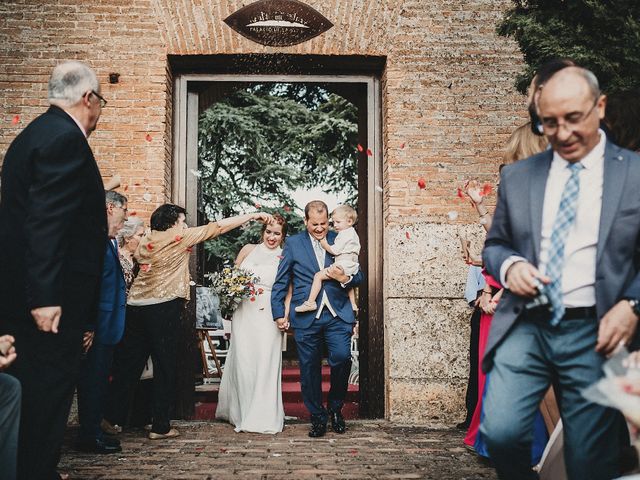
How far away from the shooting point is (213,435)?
6.68 meters

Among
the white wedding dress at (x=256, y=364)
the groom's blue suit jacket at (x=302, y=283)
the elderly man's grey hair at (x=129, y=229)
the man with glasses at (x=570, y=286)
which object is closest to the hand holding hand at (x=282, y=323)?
the groom's blue suit jacket at (x=302, y=283)

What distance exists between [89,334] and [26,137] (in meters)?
1.43

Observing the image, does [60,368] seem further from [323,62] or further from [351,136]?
[351,136]

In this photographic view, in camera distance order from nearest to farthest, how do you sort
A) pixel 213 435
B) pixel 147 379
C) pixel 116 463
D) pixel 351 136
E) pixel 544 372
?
pixel 544 372
pixel 116 463
pixel 213 435
pixel 147 379
pixel 351 136

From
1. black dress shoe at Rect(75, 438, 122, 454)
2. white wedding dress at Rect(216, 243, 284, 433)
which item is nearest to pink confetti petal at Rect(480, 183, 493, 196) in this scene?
white wedding dress at Rect(216, 243, 284, 433)

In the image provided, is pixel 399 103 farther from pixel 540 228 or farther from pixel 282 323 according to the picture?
pixel 540 228

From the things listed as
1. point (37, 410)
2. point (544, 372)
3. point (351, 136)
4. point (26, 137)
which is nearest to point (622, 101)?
point (544, 372)

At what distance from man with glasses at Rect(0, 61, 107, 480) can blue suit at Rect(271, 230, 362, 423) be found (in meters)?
3.31

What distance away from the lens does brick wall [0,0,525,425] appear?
7.39 meters

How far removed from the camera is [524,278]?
271 centimetres

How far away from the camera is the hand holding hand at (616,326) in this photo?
2.58 meters

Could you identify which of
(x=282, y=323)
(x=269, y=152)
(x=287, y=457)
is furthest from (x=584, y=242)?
(x=269, y=152)

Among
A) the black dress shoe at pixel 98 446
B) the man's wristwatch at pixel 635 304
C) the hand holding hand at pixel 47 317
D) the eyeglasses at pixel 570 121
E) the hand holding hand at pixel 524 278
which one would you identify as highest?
the eyeglasses at pixel 570 121

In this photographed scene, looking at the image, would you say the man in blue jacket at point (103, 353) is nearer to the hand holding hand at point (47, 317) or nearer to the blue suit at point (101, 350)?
the blue suit at point (101, 350)
